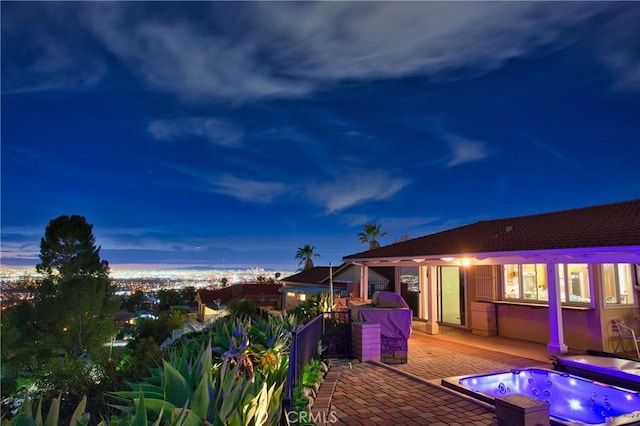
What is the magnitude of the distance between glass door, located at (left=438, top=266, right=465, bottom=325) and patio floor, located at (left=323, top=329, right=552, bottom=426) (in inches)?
144

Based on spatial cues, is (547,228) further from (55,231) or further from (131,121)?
(55,231)

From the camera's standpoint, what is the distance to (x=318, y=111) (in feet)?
103

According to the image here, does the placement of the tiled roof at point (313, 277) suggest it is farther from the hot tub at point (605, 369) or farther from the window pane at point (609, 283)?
the hot tub at point (605, 369)

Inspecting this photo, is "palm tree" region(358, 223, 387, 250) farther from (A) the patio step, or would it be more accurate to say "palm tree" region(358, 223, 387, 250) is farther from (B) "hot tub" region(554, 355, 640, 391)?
(A) the patio step

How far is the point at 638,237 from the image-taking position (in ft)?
22.8

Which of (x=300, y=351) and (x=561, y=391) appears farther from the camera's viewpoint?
(x=561, y=391)

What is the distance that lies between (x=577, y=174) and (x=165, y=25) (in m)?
49.2

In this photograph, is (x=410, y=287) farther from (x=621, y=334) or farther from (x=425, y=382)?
(x=425, y=382)

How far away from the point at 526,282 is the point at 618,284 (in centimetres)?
262

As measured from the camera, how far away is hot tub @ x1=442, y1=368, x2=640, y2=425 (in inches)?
254

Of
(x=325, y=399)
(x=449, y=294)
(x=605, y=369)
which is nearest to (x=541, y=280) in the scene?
(x=449, y=294)

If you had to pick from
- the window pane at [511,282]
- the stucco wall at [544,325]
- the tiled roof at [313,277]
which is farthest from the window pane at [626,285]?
the tiled roof at [313,277]

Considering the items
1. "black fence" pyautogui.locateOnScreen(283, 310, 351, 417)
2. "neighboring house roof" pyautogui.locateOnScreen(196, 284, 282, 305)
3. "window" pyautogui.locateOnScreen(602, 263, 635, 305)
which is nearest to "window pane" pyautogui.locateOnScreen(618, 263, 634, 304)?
"window" pyautogui.locateOnScreen(602, 263, 635, 305)

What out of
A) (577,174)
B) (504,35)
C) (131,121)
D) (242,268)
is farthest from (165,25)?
(242,268)
